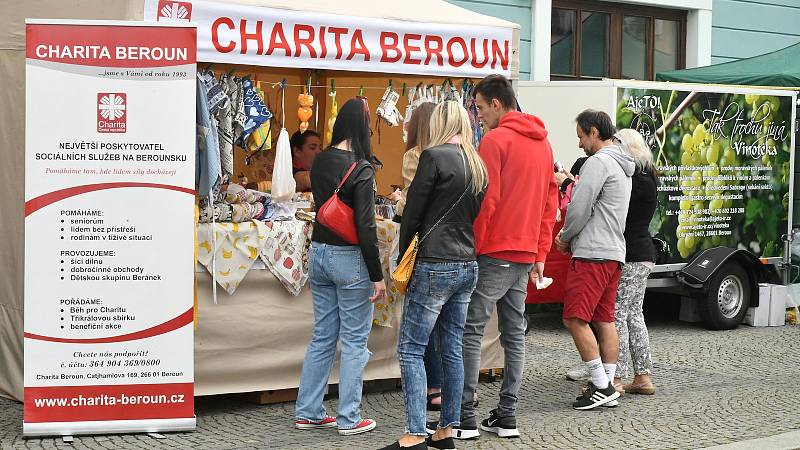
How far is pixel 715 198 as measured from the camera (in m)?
11.0

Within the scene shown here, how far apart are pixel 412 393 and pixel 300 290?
1.48 m

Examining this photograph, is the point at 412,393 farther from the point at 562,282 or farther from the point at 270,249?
the point at 562,282

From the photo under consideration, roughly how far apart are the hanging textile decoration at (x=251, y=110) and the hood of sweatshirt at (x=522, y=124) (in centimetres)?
158

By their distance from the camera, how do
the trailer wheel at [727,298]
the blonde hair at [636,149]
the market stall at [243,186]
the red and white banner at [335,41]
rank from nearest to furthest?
the red and white banner at [335,41] → the market stall at [243,186] → the blonde hair at [636,149] → the trailer wheel at [727,298]

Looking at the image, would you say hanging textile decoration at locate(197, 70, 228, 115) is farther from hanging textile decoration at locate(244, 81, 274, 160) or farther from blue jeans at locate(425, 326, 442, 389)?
blue jeans at locate(425, 326, 442, 389)

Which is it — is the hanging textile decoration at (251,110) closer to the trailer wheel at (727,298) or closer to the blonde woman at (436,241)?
the blonde woman at (436,241)

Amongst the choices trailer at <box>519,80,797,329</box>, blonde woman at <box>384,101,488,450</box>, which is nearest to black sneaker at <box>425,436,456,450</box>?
blonde woman at <box>384,101,488,450</box>

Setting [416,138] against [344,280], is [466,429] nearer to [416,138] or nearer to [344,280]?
[344,280]

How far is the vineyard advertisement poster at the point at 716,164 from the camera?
1053 cm

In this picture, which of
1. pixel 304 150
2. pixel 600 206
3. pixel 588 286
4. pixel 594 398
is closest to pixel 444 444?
pixel 594 398

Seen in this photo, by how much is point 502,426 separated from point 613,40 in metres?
8.11

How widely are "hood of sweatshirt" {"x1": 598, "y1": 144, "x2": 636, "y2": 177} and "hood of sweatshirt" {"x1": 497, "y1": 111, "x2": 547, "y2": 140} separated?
100cm

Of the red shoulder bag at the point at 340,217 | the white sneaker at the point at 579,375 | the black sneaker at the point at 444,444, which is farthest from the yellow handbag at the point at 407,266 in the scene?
the white sneaker at the point at 579,375

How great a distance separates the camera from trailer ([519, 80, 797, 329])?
10508mm
